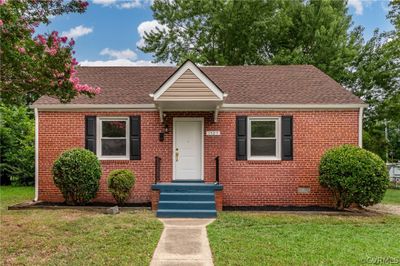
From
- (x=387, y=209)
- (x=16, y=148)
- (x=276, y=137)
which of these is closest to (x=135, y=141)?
(x=276, y=137)

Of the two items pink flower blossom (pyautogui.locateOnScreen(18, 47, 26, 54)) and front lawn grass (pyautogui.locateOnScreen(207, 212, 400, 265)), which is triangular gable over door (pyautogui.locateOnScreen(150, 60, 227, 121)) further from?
pink flower blossom (pyautogui.locateOnScreen(18, 47, 26, 54))

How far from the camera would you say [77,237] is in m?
6.71

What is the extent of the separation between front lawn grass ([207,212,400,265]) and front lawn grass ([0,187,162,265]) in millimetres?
1400

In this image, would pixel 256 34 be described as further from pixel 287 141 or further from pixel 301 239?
pixel 301 239

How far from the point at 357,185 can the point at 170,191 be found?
205 inches

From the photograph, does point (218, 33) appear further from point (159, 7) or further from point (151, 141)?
point (151, 141)

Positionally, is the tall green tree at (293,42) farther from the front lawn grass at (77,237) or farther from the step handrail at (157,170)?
the front lawn grass at (77,237)

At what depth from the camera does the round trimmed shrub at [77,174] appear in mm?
9883

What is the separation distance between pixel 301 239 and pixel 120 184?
5.61 meters

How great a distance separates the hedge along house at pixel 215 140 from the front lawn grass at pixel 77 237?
213 cm

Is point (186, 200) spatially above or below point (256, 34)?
below

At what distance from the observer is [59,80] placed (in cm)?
620

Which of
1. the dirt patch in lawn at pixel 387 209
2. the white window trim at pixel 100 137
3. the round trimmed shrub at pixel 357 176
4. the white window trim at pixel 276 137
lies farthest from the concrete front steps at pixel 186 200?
the dirt patch in lawn at pixel 387 209

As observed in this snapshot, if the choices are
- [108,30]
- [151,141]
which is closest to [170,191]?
[151,141]
